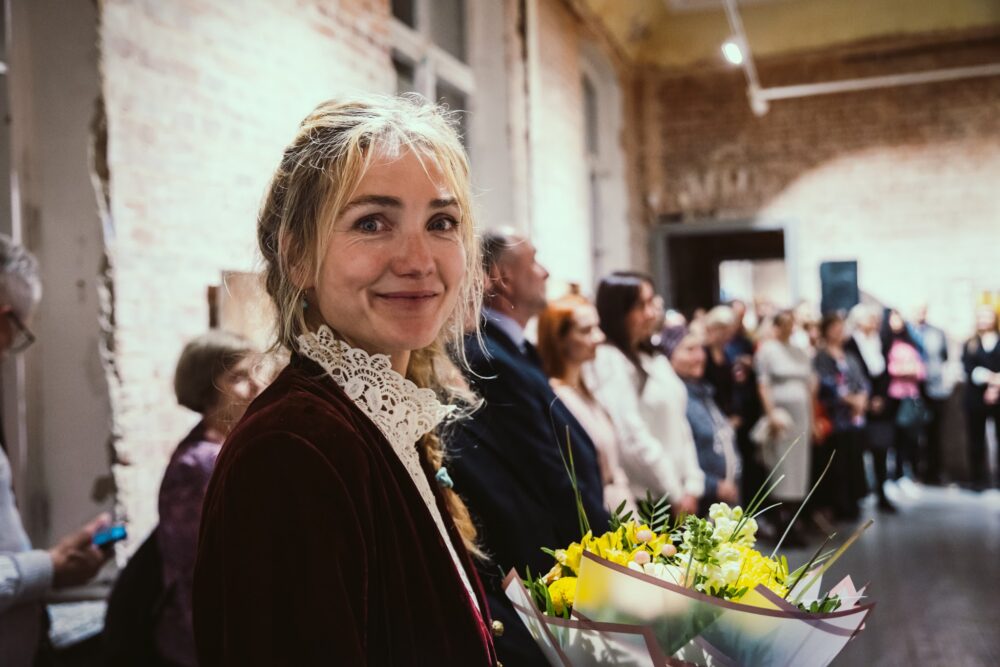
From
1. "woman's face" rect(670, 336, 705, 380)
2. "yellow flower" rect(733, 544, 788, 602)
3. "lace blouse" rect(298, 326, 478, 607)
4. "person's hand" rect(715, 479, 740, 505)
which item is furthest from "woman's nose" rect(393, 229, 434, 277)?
"woman's face" rect(670, 336, 705, 380)

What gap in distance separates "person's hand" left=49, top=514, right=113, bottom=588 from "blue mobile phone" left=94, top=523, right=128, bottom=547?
0.03 feet

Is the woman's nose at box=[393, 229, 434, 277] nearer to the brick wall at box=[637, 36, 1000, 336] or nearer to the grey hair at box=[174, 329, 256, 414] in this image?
the grey hair at box=[174, 329, 256, 414]

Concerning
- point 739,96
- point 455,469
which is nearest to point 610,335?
point 455,469

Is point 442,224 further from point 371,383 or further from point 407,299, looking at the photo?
point 371,383

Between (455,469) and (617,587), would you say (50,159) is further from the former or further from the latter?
(617,587)

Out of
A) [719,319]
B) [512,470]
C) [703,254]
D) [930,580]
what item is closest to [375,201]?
[512,470]

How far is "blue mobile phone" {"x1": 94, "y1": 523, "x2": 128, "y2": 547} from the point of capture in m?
2.14

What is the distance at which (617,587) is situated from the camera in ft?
3.48

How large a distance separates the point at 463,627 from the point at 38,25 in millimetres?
2946

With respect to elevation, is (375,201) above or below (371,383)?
above

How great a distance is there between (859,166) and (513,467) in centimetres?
1014

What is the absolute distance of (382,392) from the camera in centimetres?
123

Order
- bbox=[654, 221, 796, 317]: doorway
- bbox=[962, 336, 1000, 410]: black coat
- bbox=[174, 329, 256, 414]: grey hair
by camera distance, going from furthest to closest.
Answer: bbox=[654, 221, 796, 317]: doorway < bbox=[962, 336, 1000, 410]: black coat < bbox=[174, 329, 256, 414]: grey hair

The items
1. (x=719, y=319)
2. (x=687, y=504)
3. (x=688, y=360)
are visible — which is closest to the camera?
(x=687, y=504)
